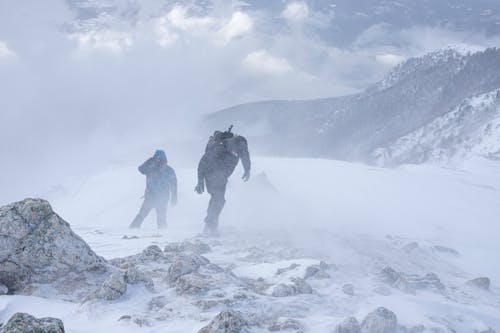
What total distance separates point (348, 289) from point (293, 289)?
852mm

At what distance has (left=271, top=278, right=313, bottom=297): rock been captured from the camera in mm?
5496

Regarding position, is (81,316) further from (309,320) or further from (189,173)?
(189,173)

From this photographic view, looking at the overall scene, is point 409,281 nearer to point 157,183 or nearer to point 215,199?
point 215,199

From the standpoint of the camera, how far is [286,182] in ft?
75.2

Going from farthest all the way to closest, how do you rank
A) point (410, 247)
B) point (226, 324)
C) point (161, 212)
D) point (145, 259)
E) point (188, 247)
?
point (161, 212)
point (410, 247)
point (188, 247)
point (145, 259)
point (226, 324)

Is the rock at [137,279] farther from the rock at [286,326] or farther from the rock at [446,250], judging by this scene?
the rock at [446,250]

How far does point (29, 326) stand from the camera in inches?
122

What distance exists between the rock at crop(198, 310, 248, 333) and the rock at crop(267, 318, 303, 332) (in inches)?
16.9

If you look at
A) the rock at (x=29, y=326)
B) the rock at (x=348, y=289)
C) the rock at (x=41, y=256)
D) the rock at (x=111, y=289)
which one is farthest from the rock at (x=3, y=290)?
the rock at (x=348, y=289)

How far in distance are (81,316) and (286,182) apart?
61.6 feet

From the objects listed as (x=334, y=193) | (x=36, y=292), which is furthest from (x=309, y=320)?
(x=334, y=193)

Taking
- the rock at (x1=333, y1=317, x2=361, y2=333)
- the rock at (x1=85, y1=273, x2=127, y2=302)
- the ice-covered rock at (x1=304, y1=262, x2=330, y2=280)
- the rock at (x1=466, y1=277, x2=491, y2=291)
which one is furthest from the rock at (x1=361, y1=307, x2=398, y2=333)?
the rock at (x1=466, y1=277, x2=491, y2=291)

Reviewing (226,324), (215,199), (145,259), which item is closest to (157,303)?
(226,324)

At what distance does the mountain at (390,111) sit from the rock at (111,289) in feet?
280
